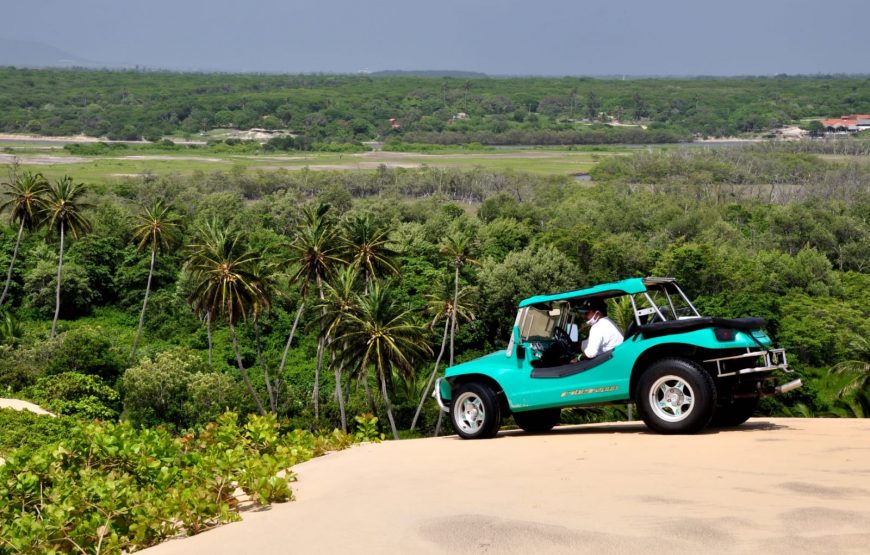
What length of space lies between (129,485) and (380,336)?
101 ft

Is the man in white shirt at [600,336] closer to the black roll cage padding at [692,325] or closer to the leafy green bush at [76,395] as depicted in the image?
the black roll cage padding at [692,325]

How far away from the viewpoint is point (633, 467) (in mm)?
10586

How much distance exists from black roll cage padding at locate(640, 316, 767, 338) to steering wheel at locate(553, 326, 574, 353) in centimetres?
133

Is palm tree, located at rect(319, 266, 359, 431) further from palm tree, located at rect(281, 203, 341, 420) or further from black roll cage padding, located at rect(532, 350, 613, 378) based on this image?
black roll cage padding, located at rect(532, 350, 613, 378)

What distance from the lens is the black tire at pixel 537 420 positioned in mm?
15148

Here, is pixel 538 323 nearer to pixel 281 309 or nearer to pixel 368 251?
pixel 368 251

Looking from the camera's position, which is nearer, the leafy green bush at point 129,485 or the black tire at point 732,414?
the leafy green bush at point 129,485

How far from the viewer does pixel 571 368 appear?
1371 centimetres

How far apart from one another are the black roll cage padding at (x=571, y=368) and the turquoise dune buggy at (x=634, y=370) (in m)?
0.01

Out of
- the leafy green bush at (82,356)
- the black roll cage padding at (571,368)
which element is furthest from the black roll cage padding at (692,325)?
the leafy green bush at (82,356)

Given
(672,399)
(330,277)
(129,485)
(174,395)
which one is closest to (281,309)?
(174,395)

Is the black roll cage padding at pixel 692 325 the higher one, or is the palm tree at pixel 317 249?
the black roll cage padding at pixel 692 325

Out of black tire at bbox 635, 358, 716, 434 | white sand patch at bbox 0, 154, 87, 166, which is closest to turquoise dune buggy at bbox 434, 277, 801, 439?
black tire at bbox 635, 358, 716, 434

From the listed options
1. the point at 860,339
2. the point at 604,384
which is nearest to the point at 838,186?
the point at 860,339
